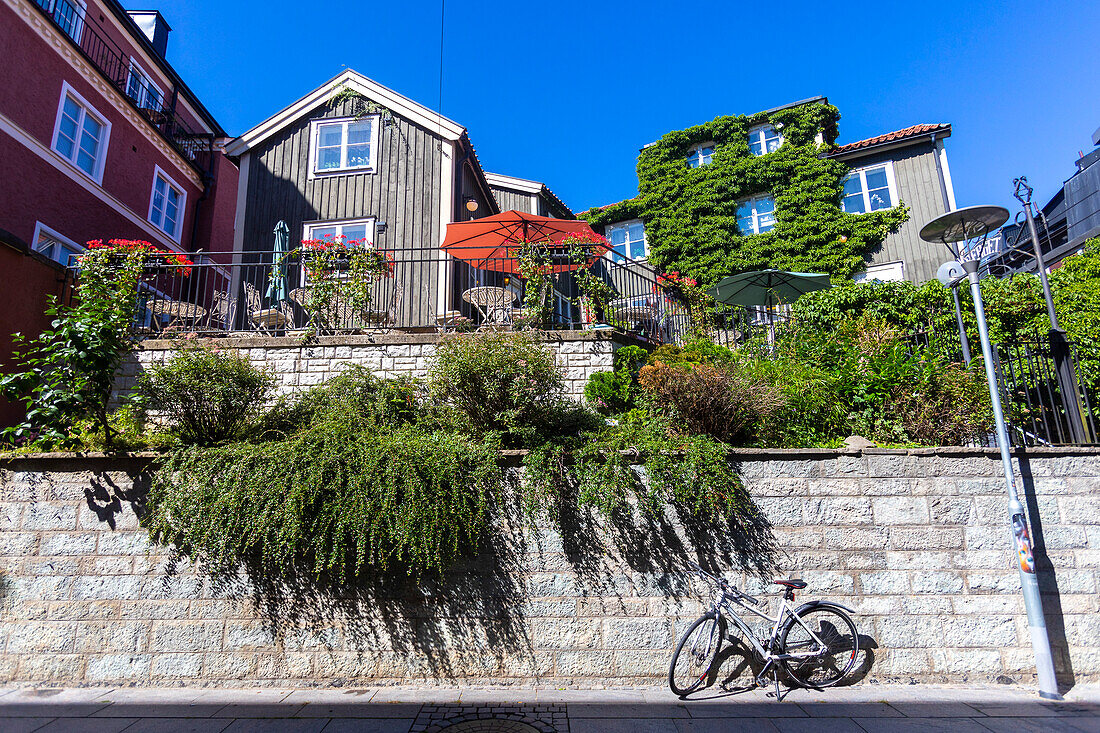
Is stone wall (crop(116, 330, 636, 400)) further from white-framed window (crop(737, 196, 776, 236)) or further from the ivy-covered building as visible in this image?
white-framed window (crop(737, 196, 776, 236))

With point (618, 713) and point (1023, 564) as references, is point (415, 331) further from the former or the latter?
point (1023, 564)

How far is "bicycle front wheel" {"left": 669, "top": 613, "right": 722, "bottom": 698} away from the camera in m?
4.74

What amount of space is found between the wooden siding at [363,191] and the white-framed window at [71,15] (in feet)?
16.9

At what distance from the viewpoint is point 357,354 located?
24.7 feet

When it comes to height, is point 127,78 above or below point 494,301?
above

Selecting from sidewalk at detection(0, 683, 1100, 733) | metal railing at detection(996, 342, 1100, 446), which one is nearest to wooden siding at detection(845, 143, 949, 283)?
metal railing at detection(996, 342, 1100, 446)

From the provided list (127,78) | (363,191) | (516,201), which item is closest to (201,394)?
(363,191)

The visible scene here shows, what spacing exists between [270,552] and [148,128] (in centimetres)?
1404

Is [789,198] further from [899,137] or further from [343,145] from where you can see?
[343,145]

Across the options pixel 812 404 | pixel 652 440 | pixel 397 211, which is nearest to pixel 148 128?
pixel 397 211

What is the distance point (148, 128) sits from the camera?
13.9m

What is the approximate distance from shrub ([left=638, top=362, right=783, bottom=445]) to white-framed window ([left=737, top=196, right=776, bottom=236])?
1356cm

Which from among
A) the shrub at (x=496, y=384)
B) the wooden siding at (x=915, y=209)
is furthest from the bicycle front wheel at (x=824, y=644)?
the wooden siding at (x=915, y=209)

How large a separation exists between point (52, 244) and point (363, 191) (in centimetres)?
593
